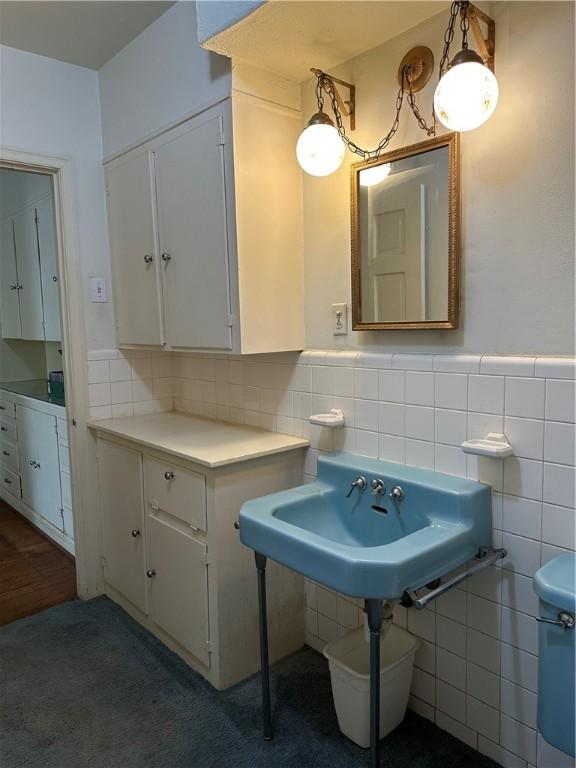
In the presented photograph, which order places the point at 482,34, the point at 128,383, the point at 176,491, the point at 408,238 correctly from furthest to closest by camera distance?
1. the point at 128,383
2. the point at 176,491
3. the point at 408,238
4. the point at 482,34

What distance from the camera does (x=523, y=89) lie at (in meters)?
1.35

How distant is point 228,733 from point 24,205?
3259mm

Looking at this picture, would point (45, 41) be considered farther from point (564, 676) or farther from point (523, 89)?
point (564, 676)

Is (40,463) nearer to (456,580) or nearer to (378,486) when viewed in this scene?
(378,486)

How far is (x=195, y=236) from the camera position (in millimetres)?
A: 2012

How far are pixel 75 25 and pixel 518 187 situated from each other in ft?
6.14

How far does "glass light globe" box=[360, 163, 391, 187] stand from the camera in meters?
Answer: 1.68

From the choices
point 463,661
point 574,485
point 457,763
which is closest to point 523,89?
point 574,485

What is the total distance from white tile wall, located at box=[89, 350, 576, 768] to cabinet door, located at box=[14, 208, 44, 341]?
2.17 meters

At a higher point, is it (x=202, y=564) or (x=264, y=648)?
(x=202, y=564)

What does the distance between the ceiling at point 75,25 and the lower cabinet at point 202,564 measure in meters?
1.71

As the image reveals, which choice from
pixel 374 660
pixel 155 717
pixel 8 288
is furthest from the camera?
pixel 8 288

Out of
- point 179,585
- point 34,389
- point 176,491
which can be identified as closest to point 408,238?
point 176,491

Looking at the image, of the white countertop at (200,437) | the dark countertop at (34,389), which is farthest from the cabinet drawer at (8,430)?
the white countertop at (200,437)
